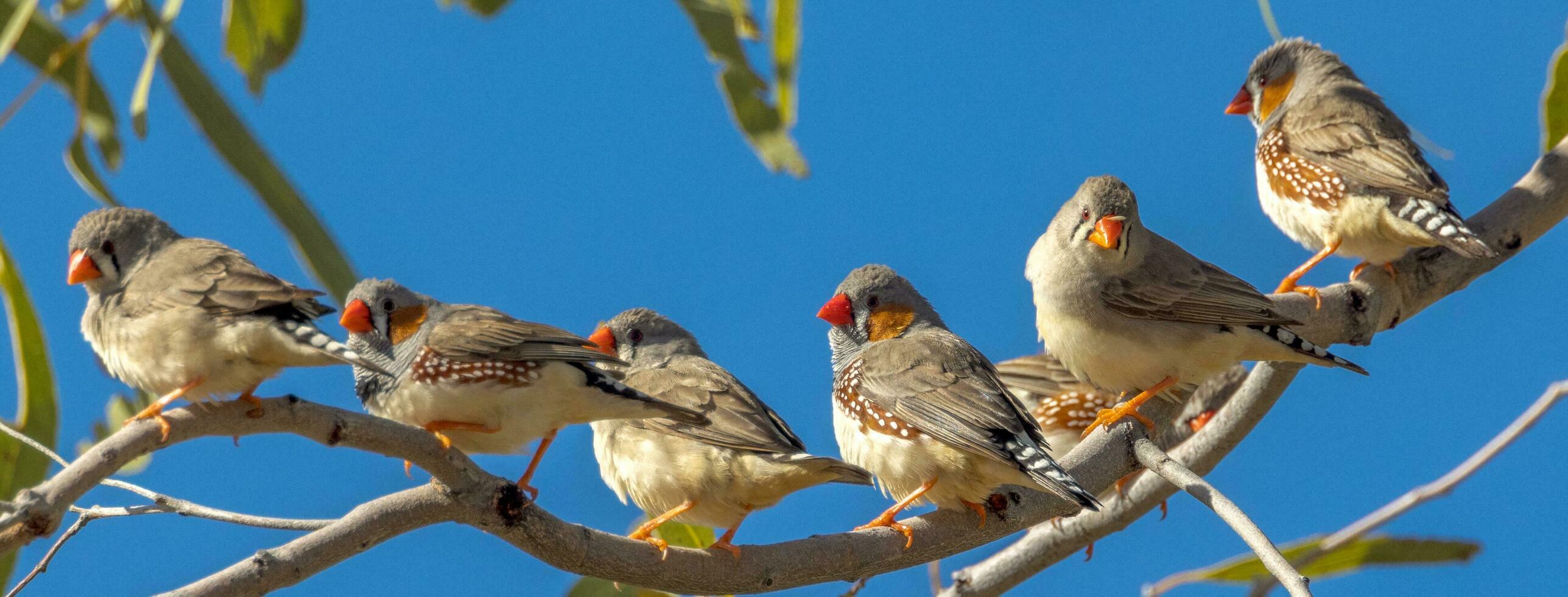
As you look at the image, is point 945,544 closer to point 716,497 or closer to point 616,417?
point 716,497

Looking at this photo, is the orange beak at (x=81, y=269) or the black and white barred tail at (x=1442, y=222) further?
the black and white barred tail at (x=1442, y=222)

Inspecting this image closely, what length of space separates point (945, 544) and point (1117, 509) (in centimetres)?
133

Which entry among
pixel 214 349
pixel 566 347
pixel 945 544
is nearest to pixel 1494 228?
pixel 945 544

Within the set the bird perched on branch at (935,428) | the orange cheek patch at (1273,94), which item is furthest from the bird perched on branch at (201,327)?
the orange cheek patch at (1273,94)

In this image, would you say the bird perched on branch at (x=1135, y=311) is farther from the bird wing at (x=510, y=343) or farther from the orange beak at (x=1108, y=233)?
the bird wing at (x=510, y=343)

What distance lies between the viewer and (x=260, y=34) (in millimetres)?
3943

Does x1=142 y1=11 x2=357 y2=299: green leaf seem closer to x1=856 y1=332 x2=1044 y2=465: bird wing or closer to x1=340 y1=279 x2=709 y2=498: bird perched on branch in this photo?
x1=340 y1=279 x2=709 y2=498: bird perched on branch

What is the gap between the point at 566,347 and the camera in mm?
3293

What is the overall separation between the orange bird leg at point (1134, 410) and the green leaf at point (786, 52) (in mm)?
1170

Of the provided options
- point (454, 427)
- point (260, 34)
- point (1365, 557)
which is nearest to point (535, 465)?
point (454, 427)

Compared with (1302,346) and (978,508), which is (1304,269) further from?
(978,508)

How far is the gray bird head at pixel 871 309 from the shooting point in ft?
13.7

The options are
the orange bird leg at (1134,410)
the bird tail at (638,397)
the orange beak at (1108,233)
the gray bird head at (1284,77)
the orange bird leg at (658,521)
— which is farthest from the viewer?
the gray bird head at (1284,77)

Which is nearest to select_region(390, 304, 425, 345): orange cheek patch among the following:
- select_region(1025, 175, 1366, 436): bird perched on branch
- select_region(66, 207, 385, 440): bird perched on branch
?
select_region(66, 207, 385, 440): bird perched on branch
